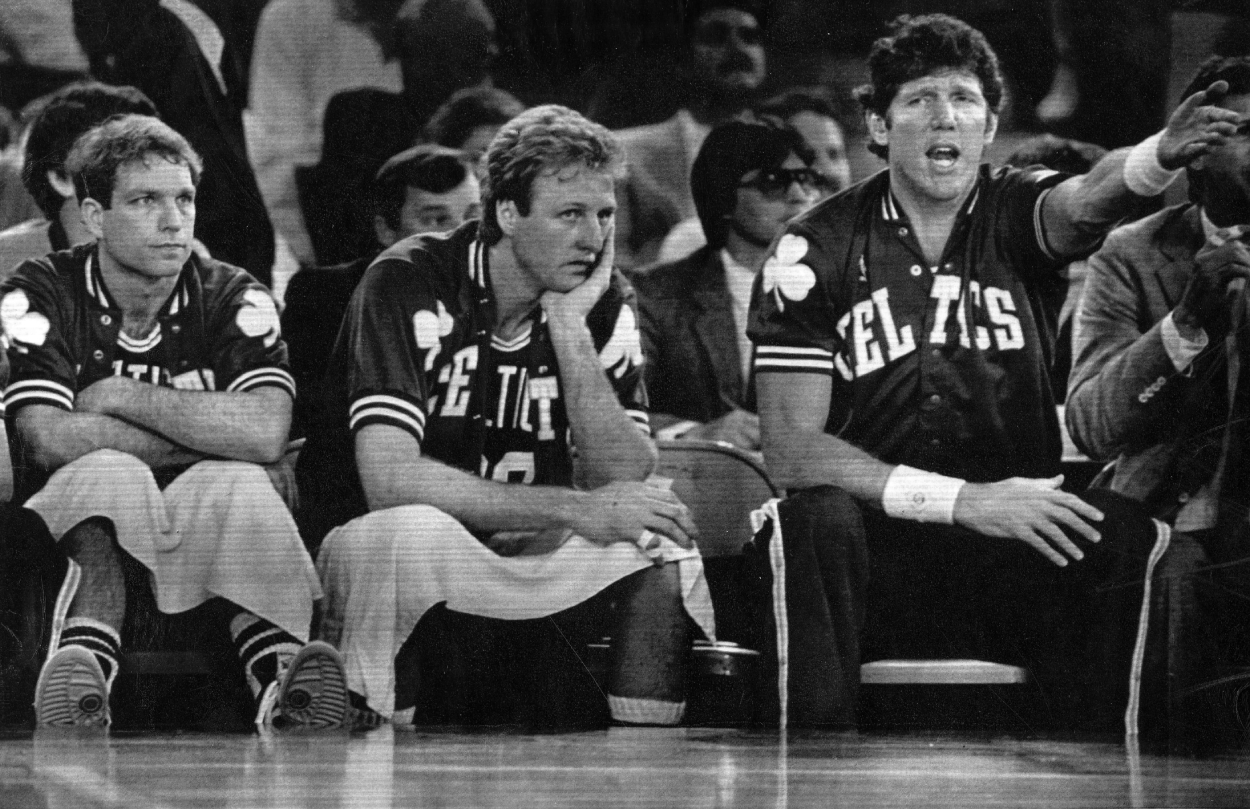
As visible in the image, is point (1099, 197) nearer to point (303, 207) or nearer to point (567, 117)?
point (567, 117)

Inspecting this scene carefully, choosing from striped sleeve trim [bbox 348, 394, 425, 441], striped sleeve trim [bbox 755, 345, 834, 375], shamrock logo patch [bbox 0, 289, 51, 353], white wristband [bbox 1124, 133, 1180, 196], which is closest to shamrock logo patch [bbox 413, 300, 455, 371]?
striped sleeve trim [bbox 348, 394, 425, 441]

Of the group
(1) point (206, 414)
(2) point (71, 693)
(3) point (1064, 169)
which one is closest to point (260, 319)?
(1) point (206, 414)

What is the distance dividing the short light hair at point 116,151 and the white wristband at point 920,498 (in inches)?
79.2

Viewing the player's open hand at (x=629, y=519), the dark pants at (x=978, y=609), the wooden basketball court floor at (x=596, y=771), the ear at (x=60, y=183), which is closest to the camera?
the wooden basketball court floor at (x=596, y=771)

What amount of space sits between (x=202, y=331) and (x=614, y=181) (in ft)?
3.81

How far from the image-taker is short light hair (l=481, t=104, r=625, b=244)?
3.76 meters

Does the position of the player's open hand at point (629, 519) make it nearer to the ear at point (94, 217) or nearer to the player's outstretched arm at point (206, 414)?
the player's outstretched arm at point (206, 414)

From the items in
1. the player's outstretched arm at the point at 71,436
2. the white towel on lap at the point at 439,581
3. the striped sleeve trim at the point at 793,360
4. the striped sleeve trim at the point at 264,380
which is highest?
the striped sleeve trim at the point at 793,360

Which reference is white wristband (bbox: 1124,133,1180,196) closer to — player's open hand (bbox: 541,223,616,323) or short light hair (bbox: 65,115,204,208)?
player's open hand (bbox: 541,223,616,323)

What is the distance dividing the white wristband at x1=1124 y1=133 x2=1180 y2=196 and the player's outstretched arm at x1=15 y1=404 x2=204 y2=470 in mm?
2641

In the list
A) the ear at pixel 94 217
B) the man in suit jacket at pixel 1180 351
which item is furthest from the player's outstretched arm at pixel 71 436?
the man in suit jacket at pixel 1180 351

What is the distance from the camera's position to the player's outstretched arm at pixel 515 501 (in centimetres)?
369

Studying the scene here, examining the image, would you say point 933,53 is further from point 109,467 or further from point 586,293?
point 109,467

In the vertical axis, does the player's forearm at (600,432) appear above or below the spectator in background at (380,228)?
below
